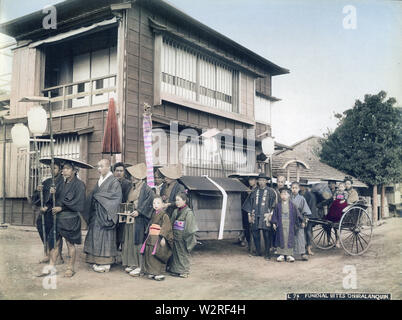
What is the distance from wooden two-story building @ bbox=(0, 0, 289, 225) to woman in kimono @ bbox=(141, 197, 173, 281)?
3.16 metres

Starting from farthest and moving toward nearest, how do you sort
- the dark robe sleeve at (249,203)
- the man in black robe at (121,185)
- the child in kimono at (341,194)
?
the child in kimono at (341,194) → the dark robe sleeve at (249,203) → the man in black robe at (121,185)

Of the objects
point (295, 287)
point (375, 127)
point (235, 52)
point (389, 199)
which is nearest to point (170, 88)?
point (235, 52)

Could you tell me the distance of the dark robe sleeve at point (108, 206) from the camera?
6695 mm

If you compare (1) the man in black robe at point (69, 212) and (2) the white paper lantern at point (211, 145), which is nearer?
(1) the man in black robe at point (69, 212)

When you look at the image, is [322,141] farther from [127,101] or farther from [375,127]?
[127,101]

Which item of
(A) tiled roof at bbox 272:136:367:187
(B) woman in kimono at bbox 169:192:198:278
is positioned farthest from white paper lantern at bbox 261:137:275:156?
(A) tiled roof at bbox 272:136:367:187

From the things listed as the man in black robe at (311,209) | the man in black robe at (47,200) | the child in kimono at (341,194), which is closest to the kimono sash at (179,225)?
the man in black robe at (47,200)

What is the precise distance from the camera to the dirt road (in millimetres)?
5730

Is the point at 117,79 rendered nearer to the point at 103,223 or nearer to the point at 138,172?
the point at 138,172

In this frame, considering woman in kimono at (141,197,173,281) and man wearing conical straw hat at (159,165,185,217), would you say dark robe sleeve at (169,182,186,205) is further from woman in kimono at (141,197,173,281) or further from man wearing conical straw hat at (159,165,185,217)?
woman in kimono at (141,197,173,281)

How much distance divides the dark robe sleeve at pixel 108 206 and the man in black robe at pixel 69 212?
289mm

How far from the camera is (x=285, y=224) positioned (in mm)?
8320

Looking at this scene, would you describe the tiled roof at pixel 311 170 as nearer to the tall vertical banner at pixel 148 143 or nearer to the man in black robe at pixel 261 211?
the man in black robe at pixel 261 211
